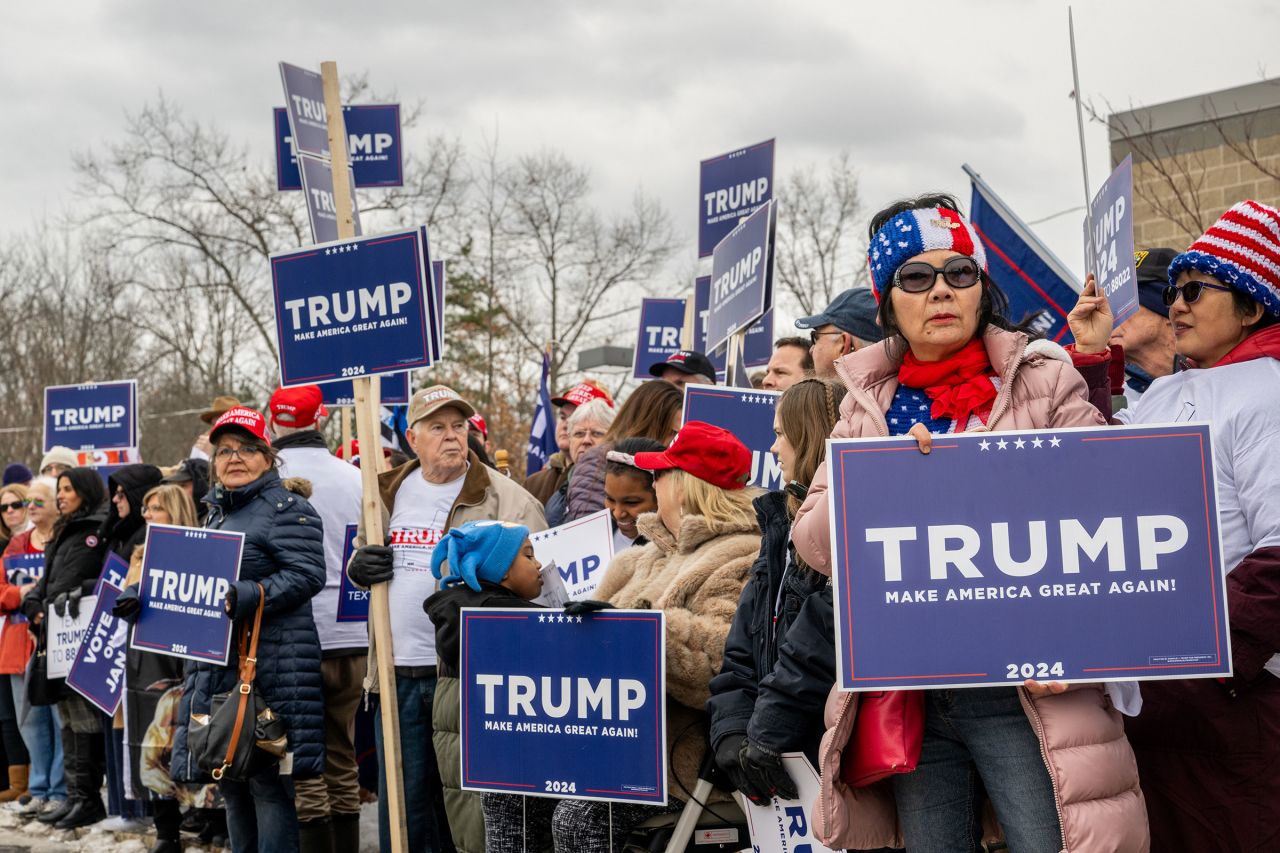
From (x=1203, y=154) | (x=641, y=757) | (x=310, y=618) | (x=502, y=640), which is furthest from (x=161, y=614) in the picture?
(x=1203, y=154)

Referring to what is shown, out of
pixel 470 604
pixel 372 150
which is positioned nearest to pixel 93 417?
pixel 372 150

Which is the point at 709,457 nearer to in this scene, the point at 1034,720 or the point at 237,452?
the point at 1034,720

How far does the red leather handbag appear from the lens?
9.93 feet

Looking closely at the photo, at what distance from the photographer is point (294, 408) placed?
789 cm

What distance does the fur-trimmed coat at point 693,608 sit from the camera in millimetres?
4531

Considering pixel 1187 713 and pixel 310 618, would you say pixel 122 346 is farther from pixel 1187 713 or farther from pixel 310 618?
pixel 1187 713

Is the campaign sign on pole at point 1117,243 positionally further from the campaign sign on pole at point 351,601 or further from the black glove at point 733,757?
the campaign sign on pole at point 351,601

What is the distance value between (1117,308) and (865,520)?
1.96 meters

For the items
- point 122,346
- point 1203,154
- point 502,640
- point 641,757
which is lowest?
point 641,757

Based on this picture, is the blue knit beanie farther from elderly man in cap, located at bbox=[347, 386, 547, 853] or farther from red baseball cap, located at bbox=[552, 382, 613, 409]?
red baseball cap, located at bbox=[552, 382, 613, 409]

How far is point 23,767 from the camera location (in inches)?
414

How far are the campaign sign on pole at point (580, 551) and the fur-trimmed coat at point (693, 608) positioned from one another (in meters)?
0.96

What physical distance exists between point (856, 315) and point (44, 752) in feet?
25.1

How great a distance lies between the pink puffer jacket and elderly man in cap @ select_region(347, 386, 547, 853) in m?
2.97
